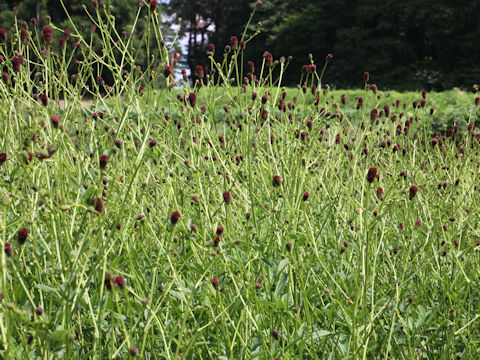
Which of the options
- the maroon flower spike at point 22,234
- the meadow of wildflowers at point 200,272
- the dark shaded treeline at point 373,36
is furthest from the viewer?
the dark shaded treeline at point 373,36

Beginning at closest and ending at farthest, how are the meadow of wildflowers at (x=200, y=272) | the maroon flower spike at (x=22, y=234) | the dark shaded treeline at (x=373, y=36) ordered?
the maroon flower spike at (x=22, y=234) < the meadow of wildflowers at (x=200, y=272) < the dark shaded treeline at (x=373, y=36)

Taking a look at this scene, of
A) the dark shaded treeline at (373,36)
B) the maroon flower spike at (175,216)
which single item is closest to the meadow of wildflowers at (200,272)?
the maroon flower spike at (175,216)

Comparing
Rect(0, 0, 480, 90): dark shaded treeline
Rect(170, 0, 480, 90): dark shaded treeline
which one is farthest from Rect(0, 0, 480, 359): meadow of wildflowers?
Rect(170, 0, 480, 90): dark shaded treeline

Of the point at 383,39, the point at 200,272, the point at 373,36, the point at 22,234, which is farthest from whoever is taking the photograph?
the point at 373,36

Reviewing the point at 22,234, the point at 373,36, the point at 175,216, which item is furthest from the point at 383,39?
the point at 22,234

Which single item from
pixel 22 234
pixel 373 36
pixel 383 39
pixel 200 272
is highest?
pixel 373 36

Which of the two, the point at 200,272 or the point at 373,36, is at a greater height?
the point at 373,36

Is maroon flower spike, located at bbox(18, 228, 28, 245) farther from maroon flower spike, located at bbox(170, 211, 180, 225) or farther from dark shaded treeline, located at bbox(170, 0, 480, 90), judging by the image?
dark shaded treeline, located at bbox(170, 0, 480, 90)

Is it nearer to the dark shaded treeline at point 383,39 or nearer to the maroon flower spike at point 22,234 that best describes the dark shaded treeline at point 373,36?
the dark shaded treeline at point 383,39

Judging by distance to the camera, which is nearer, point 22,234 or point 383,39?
point 22,234

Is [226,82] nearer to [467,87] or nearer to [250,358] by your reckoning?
[250,358]

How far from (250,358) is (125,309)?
1.84ft

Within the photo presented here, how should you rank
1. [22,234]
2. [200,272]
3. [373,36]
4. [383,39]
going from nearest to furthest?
[22,234] → [200,272] → [383,39] → [373,36]

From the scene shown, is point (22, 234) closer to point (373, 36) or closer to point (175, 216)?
point (175, 216)
